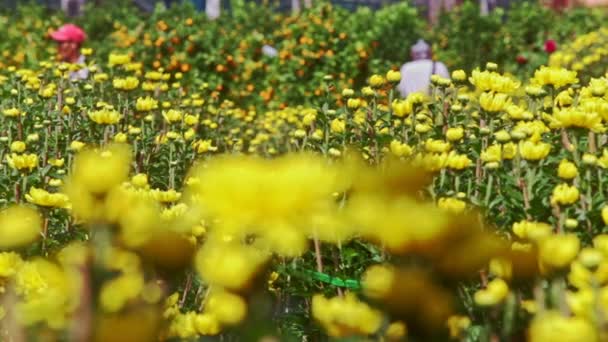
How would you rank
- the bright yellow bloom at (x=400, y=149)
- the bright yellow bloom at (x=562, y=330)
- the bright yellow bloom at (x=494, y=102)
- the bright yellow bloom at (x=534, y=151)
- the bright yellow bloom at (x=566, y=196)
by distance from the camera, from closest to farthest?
the bright yellow bloom at (x=562, y=330) < the bright yellow bloom at (x=566, y=196) < the bright yellow bloom at (x=534, y=151) < the bright yellow bloom at (x=400, y=149) < the bright yellow bloom at (x=494, y=102)

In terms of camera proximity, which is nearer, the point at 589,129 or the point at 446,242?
the point at 446,242

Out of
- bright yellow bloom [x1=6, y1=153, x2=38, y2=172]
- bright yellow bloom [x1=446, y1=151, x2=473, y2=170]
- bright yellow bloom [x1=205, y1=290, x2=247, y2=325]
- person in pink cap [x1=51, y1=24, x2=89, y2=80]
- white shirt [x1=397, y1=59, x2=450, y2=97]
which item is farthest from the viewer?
person in pink cap [x1=51, y1=24, x2=89, y2=80]

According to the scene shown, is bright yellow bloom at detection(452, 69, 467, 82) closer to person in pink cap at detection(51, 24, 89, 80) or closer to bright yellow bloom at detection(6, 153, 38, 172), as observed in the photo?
bright yellow bloom at detection(6, 153, 38, 172)

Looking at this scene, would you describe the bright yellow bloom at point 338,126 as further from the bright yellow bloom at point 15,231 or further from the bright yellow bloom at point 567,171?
the bright yellow bloom at point 15,231

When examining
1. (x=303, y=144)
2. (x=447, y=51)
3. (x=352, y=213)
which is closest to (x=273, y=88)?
(x=447, y=51)

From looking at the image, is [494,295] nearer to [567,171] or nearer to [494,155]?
[567,171]

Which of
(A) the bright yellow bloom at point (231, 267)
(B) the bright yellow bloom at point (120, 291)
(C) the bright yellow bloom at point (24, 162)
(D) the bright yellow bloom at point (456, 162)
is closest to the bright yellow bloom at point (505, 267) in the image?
(A) the bright yellow bloom at point (231, 267)

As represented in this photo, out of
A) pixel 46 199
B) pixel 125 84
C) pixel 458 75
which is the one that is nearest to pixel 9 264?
pixel 46 199

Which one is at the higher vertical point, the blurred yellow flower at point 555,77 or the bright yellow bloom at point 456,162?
the blurred yellow flower at point 555,77

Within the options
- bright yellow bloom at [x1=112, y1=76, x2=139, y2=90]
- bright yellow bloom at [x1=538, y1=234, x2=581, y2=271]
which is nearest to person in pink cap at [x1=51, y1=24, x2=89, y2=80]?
bright yellow bloom at [x1=112, y1=76, x2=139, y2=90]

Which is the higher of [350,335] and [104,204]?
[104,204]

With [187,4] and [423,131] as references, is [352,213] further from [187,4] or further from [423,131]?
[187,4]

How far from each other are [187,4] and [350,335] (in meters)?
9.38

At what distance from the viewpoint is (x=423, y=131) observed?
2.31 meters
